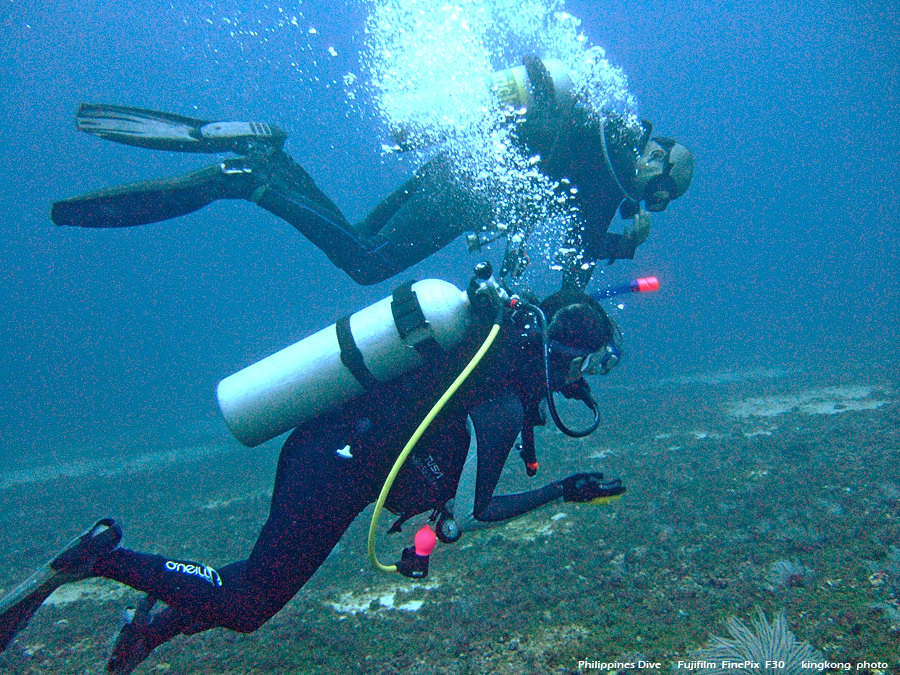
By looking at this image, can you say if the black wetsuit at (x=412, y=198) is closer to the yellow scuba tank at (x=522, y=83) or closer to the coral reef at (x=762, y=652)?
the yellow scuba tank at (x=522, y=83)

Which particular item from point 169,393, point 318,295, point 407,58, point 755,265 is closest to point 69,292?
point 318,295

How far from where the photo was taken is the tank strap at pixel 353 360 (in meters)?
2.85

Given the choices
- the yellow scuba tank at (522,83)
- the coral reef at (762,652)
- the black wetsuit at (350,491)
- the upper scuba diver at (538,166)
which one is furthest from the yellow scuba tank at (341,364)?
the coral reef at (762,652)

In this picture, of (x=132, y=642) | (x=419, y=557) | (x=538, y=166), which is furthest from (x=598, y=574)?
(x=538, y=166)

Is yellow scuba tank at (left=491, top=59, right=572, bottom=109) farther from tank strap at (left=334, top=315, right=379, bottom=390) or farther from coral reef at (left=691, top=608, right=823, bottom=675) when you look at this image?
coral reef at (left=691, top=608, right=823, bottom=675)

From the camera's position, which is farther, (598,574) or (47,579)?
(598,574)

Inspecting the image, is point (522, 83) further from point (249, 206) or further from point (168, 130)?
point (249, 206)

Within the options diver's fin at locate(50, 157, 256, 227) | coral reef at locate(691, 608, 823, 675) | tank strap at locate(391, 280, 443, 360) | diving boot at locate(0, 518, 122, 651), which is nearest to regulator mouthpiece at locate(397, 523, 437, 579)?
tank strap at locate(391, 280, 443, 360)

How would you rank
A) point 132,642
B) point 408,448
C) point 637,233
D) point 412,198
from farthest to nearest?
point 412,198 → point 637,233 → point 132,642 → point 408,448

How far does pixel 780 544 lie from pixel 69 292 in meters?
121

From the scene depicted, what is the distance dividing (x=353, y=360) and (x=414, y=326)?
48 centimetres

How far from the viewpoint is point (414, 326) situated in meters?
2.73

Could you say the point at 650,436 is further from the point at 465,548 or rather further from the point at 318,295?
the point at 318,295

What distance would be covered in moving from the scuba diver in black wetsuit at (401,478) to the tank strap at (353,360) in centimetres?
3
